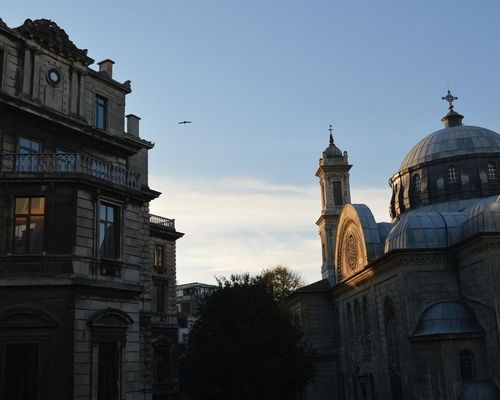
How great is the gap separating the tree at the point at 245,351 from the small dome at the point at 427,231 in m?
7.83

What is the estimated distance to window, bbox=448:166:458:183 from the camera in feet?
141

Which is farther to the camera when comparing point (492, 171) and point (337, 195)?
point (337, 195)

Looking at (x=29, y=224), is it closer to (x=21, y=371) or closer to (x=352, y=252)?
(x=21, y=371)

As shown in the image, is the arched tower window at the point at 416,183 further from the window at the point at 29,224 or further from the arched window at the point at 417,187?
the window at the point at 29,224

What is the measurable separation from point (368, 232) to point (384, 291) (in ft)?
17.4

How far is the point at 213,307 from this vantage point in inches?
1298

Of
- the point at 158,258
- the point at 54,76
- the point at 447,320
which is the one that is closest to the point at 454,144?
the point at 447,320

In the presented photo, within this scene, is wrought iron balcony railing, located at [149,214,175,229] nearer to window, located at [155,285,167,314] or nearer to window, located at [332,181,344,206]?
window, located at [155,285,167,314]

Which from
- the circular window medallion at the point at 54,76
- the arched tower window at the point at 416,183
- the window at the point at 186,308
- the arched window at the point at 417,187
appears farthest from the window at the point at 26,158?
the window at the point at 186,308

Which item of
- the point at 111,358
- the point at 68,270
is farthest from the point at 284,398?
the point at 68,270

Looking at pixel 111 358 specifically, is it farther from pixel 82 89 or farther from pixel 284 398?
pixel 284 398

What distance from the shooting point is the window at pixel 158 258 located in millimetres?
43156

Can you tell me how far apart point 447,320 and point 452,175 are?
15715mm

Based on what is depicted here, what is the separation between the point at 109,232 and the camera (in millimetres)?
20875
